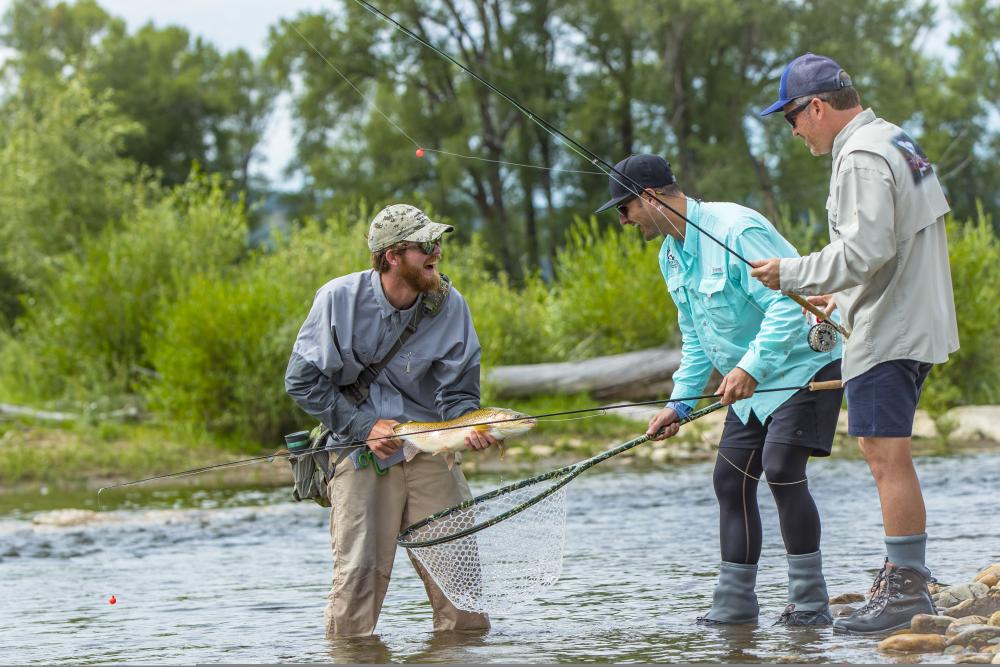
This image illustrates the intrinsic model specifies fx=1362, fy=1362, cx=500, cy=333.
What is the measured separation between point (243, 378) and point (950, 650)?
13.3 m

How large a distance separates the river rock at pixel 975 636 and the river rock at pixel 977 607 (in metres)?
0.51

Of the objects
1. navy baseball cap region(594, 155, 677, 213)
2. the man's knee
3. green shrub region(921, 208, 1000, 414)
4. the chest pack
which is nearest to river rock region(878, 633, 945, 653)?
the man's knee

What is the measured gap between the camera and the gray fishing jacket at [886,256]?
458 cm

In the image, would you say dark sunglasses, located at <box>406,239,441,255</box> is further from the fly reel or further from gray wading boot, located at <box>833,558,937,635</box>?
gray wading boot, located at <box>833,558,937,635</box>

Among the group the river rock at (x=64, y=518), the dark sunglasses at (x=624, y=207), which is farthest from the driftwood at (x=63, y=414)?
the dark sunglasses at (x=624, y=207)

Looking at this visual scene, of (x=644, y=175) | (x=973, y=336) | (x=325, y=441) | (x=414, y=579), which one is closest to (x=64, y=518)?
(x=414, y=579)

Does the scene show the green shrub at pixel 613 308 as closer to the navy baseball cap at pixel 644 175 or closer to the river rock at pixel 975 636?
the navy baseball cap at pixel 644 175

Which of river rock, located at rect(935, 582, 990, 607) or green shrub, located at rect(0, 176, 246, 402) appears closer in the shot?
river rock, located at rect(935, 582, 990, 607)

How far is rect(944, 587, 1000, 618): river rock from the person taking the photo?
17.6ft

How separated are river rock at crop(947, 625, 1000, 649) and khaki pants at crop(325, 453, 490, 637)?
1.99 meters

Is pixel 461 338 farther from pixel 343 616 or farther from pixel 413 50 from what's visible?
pixel 413 50

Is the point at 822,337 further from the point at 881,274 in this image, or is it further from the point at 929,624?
the point at 929,624

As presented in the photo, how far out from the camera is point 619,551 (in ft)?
29.5

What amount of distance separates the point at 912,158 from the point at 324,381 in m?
2.37
